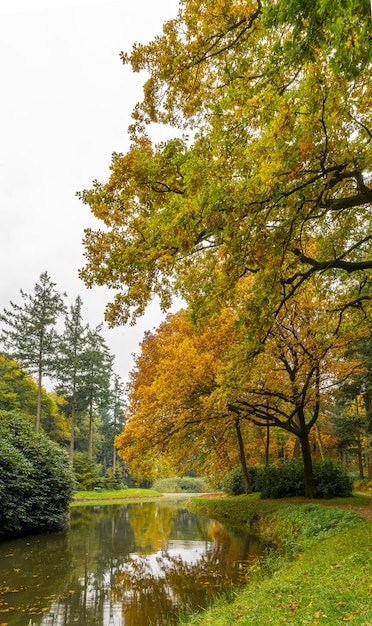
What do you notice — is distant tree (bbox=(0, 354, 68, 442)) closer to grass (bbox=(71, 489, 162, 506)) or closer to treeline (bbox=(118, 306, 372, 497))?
grass (bbox=(71, 489, 162, 506))

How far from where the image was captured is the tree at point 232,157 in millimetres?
5035

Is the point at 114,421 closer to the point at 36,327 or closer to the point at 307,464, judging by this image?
the point at 36,327

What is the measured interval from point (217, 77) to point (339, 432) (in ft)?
84.0

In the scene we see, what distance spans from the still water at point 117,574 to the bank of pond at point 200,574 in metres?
0.02

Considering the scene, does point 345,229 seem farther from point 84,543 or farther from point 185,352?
point 84,543

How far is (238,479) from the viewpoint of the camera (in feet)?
82.5

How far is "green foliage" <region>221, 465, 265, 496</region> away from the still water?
778cm

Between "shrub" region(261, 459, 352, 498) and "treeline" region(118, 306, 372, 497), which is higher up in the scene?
"treeline" region(118, 306, 372, 497)

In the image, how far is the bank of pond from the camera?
5320 millimetres

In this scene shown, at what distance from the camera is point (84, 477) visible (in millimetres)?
37469

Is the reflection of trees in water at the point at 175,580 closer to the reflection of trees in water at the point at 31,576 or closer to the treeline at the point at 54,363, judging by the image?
the reflection of trees in water at the point at 31,576

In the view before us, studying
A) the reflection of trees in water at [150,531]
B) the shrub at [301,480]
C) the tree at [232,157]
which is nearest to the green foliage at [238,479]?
the shrub at [301,480]

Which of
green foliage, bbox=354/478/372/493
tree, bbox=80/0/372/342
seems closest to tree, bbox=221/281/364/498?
tree, bbox=80/0/372/342

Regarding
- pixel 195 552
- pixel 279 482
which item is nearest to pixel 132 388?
pixel 279 482
